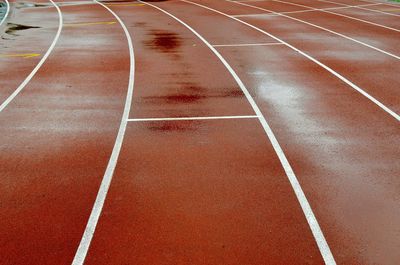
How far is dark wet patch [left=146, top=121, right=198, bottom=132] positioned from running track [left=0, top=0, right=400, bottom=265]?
0.16 ft

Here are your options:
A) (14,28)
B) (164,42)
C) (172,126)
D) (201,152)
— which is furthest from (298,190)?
(14,28)

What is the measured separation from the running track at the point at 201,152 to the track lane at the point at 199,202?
0.02 metres

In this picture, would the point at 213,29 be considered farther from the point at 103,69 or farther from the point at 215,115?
the point at 215,115

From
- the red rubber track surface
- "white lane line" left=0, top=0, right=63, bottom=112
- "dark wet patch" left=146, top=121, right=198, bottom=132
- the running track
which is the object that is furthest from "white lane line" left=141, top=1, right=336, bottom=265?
the red rubber track surface

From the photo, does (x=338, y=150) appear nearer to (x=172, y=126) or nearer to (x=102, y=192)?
(x=172, y=126)

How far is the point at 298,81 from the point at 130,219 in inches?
264

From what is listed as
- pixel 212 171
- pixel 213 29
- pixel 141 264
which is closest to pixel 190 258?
pixel 141 264

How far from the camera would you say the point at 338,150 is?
7738mm

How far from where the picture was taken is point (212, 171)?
7.12 metres

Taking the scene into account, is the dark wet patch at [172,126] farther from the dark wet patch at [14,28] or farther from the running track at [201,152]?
the dark wet patch at [14,28]

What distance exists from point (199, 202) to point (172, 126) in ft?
9.09

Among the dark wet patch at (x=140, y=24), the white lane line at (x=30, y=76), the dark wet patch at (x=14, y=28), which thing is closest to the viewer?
the white lane line at (x=30, y=76)

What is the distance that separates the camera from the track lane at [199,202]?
17.1ft

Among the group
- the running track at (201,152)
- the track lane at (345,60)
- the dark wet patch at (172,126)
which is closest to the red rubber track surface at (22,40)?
the running track at (201,152)
